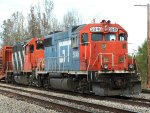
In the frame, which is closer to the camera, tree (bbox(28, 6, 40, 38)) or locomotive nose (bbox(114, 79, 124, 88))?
locomotive nose (bbox(114, 79, 124, 88))

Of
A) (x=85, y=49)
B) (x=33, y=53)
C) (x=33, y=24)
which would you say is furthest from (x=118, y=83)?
(x=33, y=24)

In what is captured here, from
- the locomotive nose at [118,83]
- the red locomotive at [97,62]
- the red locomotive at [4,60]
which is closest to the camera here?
the locomotive nose at [118,83]

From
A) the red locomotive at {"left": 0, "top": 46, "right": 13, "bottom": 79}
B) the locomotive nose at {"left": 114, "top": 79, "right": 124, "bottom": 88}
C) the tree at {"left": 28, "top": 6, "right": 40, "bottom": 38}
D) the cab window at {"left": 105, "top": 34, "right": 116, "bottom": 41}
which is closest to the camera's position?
the locomotive nose at {"left": 114, "top": 79, "right": 124, "bottom": 88}

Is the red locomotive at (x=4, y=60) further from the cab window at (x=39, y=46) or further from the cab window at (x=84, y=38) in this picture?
the cab window at (x=84, y=38)

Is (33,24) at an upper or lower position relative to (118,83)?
upper

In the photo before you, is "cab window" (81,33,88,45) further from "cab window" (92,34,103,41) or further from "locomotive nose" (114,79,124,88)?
"locomotive nose" (114,79,124,88)

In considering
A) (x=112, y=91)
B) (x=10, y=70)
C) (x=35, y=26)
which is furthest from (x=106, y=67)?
(x=35, y=26)

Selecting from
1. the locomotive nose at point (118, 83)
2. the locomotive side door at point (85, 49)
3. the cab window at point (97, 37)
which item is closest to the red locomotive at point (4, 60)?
the locomotive side door at point (85, 49)

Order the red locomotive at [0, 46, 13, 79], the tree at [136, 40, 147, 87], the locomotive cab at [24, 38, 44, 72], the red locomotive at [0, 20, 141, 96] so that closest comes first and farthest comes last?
the red locomotive at [0, 20, 141, 96] → the locomotive cab at [24, 38, 44, 72] → the red locomotive at [0, 46, 13, 79] → the tree at [136, 40, 147, 87]

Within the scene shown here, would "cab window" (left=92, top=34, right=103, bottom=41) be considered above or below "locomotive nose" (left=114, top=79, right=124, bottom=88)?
above

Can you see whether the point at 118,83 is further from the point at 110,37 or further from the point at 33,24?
the point at 33,24

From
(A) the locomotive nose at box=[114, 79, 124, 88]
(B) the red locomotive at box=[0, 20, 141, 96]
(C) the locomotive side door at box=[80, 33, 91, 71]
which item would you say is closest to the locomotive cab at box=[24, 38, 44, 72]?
(B) the red locomotive at box=[0, 20, 141, 96]

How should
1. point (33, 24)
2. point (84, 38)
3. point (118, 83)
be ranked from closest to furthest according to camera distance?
point (118, 83) < point (84, 38) < point (33, 24)

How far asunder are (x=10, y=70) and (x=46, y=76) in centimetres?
1000
